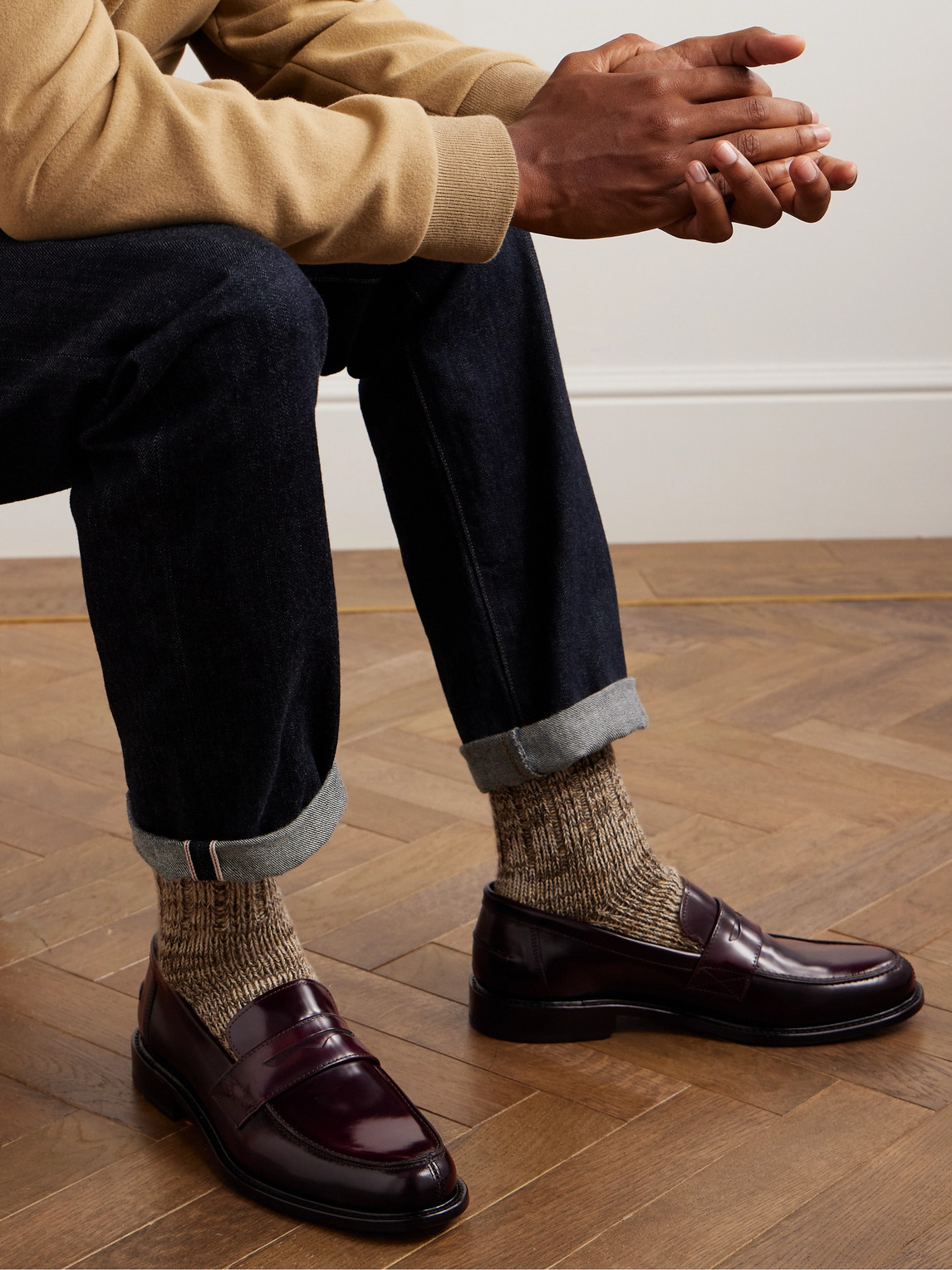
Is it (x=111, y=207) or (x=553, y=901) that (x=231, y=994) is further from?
(x=111, y=207)

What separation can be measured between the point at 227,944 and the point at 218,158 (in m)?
0.43

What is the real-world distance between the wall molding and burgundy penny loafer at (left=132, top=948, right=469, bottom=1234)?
5.30 feet

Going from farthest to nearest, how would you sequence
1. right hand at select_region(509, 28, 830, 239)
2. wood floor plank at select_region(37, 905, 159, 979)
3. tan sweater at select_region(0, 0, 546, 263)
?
1. wood floor plank at select_region(37, 905, 159, 979)
2. right hand at select_region(509, 28, 830, 239)
3. tan sweater at select_region(0, 0, 546, 263)

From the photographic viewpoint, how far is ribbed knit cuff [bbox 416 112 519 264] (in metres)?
0.76

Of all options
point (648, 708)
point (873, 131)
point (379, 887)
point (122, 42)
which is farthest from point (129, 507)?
point (873, 131)

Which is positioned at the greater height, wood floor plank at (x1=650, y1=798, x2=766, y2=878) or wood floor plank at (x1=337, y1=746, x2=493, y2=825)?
wood floor plank at (x1=650, y1=798, x2=766, y2=878)

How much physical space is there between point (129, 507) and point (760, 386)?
1757 millimetres

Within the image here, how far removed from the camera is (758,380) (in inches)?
91.4

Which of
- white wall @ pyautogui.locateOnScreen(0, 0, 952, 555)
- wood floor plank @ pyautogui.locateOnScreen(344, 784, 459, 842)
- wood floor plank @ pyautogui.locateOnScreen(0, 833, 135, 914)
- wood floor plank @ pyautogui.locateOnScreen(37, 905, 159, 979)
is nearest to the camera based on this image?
wood floor plank @ pyautogui.locateOnScreen(37, 905, 159, 979)

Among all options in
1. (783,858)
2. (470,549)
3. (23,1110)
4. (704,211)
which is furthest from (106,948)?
(704,211)

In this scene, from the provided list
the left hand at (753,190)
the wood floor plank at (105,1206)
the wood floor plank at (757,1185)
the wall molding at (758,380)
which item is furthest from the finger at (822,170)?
the wall molding at (758,380)

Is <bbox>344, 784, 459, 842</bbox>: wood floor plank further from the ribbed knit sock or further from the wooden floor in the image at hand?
the ribbed knit sock

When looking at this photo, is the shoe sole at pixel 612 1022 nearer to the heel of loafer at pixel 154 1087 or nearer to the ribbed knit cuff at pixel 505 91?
the heel of loafer at pixel 154 1087

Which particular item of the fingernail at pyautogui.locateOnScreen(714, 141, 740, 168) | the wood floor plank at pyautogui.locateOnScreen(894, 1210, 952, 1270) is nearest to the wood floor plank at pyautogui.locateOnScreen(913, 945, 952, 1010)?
the wood floor plank at pyautogui.locateOnScreen(894, 1210, 952, 1270)
